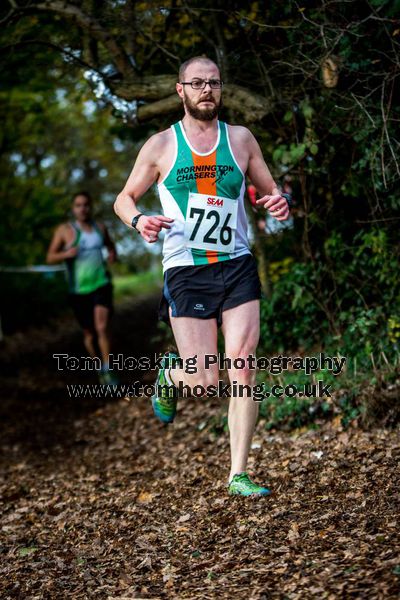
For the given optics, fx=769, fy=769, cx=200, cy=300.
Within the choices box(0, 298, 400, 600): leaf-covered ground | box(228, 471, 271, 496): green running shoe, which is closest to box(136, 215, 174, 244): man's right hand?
box(228, 471, 271, 496): green running shoe

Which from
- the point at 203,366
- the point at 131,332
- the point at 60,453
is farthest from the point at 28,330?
the point at 203,366

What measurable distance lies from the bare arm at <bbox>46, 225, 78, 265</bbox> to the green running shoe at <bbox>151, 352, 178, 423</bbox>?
13.6 ft

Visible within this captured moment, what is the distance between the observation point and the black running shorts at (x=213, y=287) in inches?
176

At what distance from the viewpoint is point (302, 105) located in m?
5.91

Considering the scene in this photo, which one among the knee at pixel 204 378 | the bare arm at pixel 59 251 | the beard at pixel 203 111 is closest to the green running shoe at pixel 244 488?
the knee at pixel 204 378

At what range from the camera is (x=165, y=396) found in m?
5.05

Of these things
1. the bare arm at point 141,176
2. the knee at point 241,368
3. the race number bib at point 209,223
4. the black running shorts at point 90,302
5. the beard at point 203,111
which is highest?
the beard at point 203,111

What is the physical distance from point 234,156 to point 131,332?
382 inches

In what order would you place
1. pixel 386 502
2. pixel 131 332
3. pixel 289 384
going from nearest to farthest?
pixel 386 502 < pixel 289 384 < pixel 131 332

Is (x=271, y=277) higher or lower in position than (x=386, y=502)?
higher

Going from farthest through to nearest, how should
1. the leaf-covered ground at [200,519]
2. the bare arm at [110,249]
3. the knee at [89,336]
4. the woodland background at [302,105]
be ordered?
the knee at [89,336]
the bare arm at [110,249]
the woodland background at [302,105]
the leaf-covered ground at [200,519]

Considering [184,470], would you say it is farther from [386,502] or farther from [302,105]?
[302,105]

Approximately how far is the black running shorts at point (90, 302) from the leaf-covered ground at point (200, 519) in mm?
2381

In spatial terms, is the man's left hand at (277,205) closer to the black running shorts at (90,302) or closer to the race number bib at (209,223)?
the race number bib at (209,223)
